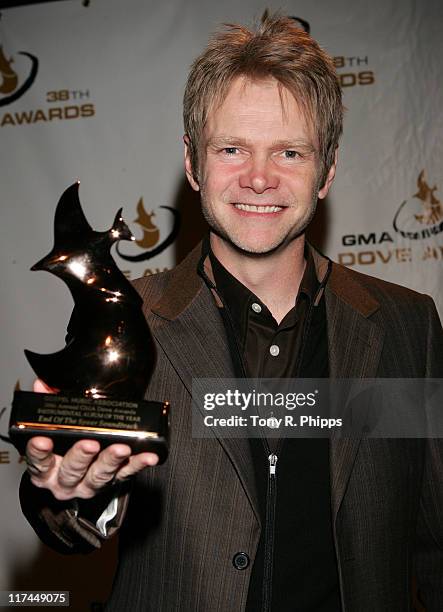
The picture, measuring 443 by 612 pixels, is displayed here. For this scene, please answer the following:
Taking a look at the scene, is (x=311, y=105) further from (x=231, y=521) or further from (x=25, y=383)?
(x=25, y=383)

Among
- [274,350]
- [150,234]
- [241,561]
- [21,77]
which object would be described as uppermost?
[21,77]

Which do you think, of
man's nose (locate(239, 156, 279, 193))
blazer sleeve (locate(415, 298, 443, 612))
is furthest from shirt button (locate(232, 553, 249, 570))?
man's nose (locate(239, 156, 279, 193))

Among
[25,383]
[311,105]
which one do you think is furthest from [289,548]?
[25,383]

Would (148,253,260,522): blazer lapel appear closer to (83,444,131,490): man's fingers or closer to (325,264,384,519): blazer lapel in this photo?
(325,264,384,519): blazer lapel

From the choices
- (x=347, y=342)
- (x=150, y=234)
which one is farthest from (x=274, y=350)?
(x=150, y=234)

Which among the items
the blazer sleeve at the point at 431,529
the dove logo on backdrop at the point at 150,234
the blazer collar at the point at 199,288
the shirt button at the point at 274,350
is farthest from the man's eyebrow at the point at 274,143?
the dove logo on backdrop at the point at 150,234

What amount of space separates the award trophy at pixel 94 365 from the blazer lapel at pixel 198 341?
0.83ft

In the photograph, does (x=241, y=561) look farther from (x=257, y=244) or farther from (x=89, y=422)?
(x=257, y=244)

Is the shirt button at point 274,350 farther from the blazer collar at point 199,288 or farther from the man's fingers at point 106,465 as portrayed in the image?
the man's fingers at point 106,465

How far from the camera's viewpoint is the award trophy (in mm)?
1031

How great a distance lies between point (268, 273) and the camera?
1.57m

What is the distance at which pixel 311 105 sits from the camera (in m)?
1.51

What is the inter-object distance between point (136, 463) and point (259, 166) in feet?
2.25

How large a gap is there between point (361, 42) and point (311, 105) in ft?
4.19
